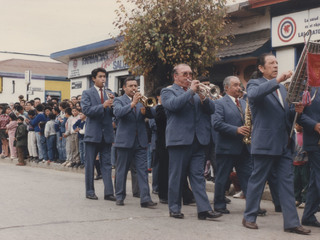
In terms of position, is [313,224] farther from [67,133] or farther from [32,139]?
[32,139]

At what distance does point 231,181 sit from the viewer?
9.29 metres

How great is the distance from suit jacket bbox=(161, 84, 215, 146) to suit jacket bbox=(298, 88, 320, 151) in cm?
122

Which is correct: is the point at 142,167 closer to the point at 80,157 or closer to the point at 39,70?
the point at 80,157

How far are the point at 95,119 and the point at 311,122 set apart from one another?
384cm

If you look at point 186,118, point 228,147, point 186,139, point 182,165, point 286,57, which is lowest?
point 182,165

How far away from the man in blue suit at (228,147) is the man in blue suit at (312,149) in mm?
1097

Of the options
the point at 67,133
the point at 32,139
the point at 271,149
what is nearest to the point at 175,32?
the point at 67,133

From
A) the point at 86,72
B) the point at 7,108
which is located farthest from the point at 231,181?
the point at 86,72

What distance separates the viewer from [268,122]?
602 cm

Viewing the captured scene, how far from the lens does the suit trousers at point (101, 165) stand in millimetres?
8609

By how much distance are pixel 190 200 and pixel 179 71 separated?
231cm

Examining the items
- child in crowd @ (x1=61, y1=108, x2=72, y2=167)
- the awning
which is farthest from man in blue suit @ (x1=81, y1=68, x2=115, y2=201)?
the awning

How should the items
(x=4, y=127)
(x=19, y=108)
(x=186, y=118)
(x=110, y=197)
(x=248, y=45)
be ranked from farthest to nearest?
(x=4, y=127) → (x=19, y=108) → (x=248, y=45) → (x=110, y=197) → (x=186, y=118)

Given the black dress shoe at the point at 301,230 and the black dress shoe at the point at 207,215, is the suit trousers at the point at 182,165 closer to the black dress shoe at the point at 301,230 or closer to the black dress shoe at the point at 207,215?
the black dress shoe at the point at 207,215
